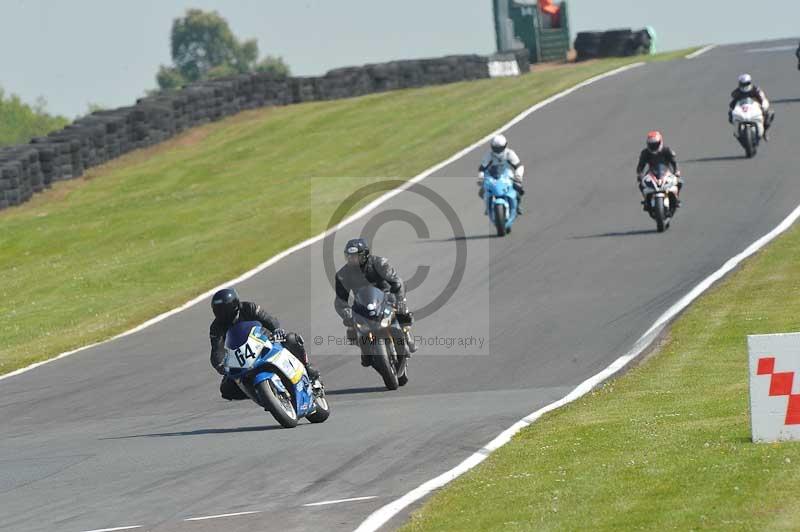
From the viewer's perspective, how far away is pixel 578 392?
586 inches

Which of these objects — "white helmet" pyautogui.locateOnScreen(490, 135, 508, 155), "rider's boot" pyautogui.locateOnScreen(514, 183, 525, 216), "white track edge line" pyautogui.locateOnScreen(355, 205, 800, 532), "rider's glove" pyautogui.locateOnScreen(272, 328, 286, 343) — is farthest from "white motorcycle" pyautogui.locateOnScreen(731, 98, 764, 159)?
"rider's glove" pyautogui.locateOnScreen(272, 328, 286, 343)

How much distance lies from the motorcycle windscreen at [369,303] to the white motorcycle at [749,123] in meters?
17.7

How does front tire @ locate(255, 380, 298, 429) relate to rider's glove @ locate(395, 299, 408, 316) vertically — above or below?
below

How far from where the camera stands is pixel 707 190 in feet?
95.1

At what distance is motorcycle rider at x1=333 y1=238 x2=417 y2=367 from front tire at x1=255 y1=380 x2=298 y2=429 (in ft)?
6.70

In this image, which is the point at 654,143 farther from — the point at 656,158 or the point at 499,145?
the point at 499,145

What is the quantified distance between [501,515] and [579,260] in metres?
15.4

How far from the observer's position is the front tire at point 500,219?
87.0 ft

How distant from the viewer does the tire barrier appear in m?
57.2

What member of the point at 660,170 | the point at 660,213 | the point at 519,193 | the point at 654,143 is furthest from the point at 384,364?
the point at 654,143

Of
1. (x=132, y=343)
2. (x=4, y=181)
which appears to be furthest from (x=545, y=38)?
(x=132, y=343)

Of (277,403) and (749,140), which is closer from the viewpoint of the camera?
(277,403)

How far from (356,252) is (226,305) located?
2477mm

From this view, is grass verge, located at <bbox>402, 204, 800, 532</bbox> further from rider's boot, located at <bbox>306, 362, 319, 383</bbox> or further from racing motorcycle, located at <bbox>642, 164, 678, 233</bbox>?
racing motorcycle, located at <bbox>642, 164, 678, 233</bbox>
